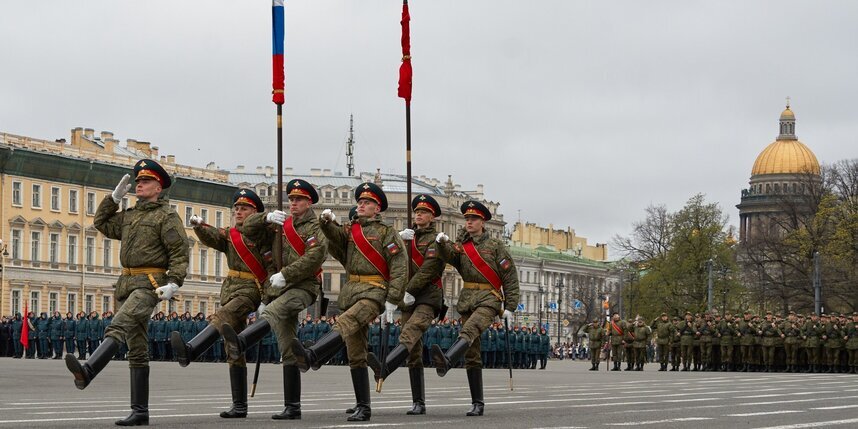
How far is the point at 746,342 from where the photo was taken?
4791 cm

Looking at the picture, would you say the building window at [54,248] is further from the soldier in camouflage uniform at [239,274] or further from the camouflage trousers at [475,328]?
the soldier in camouflage uniform at [239,274]

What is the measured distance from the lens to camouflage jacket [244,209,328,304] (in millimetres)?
14555

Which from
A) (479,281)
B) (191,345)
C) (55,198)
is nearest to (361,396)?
(191,345)

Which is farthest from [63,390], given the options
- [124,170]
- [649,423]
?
[124,170]

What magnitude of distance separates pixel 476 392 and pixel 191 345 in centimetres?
297

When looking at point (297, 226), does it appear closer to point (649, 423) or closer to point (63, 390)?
point (649, 423)

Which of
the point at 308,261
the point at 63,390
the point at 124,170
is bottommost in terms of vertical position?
the point at 63,390

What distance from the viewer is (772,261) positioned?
271ft

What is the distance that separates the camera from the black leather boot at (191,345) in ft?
45.6

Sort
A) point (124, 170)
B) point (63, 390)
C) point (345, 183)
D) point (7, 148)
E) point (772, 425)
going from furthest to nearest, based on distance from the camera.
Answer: point (345, 183) < point (124, 170) < point (7, 148) < point (63, 390) < point (772, 425)

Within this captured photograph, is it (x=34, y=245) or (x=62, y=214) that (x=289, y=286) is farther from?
(x=62, y=214)

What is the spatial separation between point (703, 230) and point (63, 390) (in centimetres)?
6949

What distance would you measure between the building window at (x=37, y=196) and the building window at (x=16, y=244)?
1.60 metres

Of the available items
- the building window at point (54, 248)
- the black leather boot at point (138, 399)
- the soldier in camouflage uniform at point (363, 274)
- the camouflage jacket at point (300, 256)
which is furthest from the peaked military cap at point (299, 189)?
the building window at point (54, 248)
